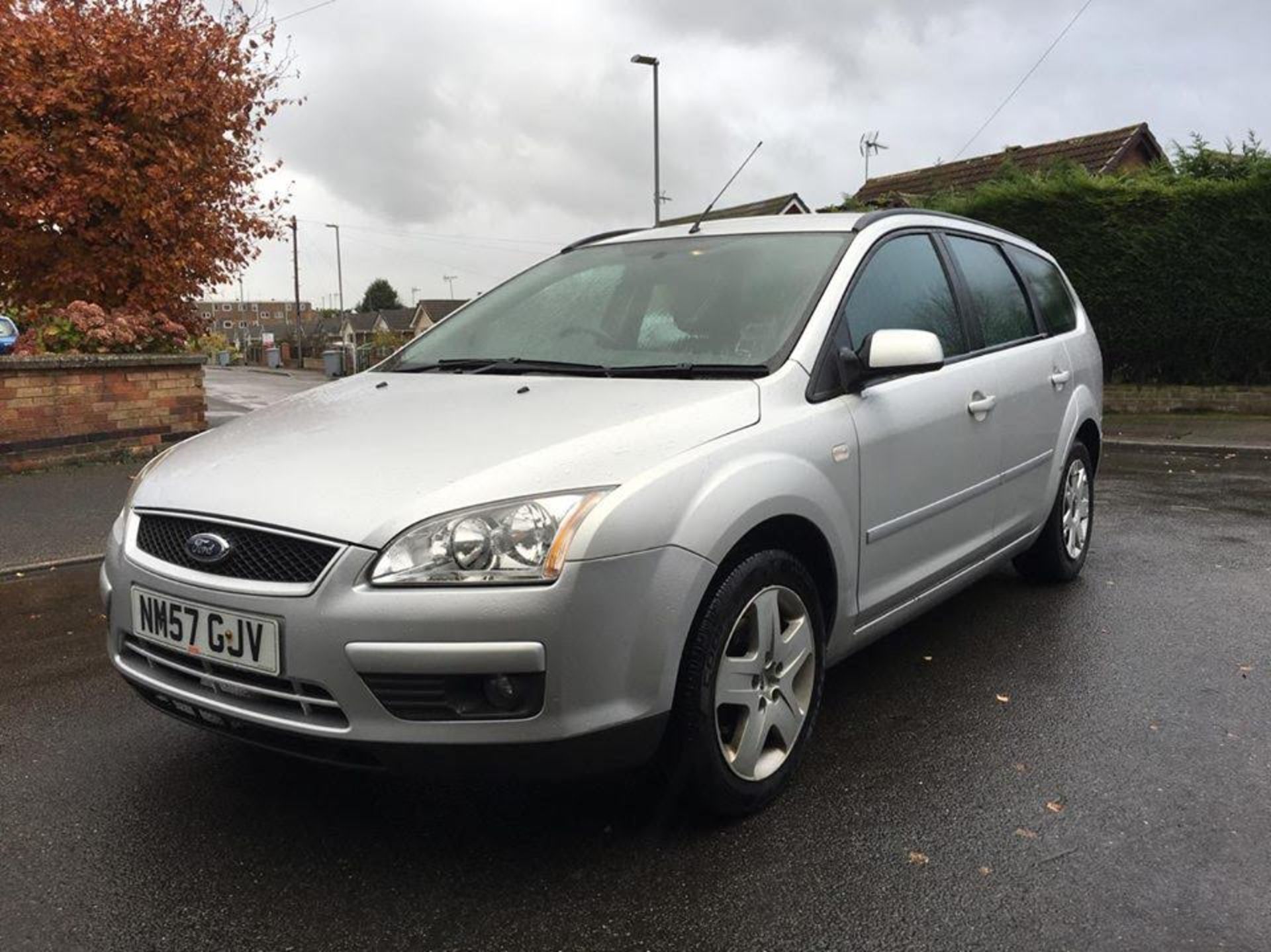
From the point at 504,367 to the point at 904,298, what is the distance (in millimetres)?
1437

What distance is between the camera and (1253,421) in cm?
1234

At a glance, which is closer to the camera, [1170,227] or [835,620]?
[835,620]

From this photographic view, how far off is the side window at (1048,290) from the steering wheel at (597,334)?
225 cm

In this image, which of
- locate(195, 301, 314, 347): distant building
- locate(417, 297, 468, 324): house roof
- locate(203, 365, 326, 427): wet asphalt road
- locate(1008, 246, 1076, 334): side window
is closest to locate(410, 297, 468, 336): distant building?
locate(417, 297, 468, 324): house roof

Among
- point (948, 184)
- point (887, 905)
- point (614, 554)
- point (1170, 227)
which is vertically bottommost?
point (887, 905)

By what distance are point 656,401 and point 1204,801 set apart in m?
1.87

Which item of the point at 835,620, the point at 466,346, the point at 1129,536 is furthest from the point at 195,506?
the point at 1129,536

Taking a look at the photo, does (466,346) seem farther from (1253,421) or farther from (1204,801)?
(1253,421)

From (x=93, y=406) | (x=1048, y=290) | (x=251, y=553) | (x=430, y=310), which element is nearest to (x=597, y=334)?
(x=251, y=553)

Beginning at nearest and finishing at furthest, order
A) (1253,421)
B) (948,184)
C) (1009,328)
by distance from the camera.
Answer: (1009,328) < (1253,421) < (948,184)

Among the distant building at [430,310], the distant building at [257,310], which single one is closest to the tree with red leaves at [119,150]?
the distant building at [430,310]

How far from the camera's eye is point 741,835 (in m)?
2.71

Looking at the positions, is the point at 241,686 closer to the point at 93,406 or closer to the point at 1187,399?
the point at 93,406

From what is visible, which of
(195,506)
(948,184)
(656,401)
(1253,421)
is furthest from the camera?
(948,184)
